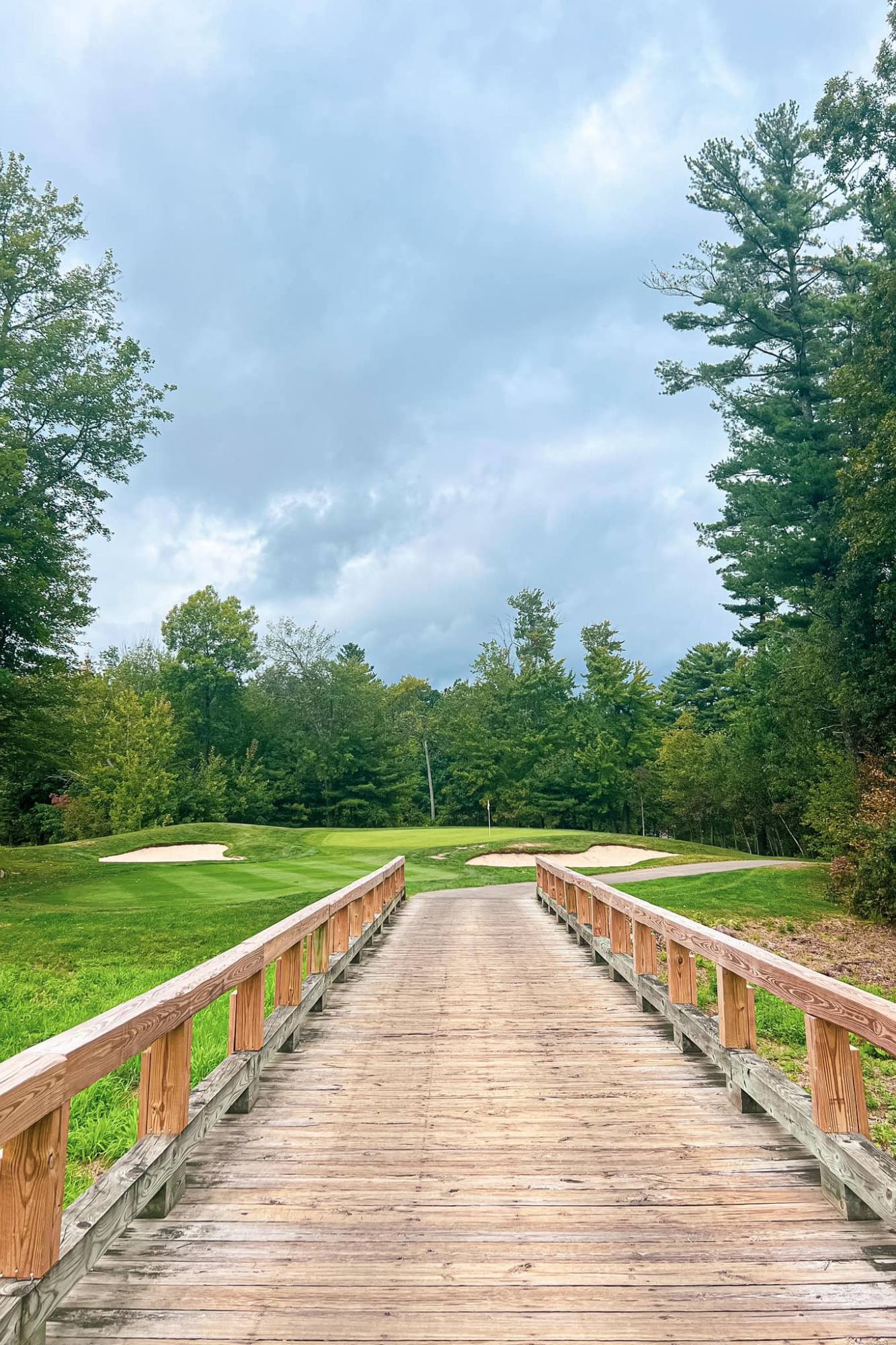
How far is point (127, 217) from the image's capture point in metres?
22.3

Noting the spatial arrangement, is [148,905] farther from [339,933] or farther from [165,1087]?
[165,1087]

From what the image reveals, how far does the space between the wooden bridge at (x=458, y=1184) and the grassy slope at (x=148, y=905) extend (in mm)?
1162

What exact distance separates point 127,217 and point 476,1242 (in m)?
27.2

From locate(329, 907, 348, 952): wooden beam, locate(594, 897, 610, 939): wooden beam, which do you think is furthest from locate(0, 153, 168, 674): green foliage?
locate(594, 897, 610, 939): wooden beam

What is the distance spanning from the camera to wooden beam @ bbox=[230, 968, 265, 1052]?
3742mm

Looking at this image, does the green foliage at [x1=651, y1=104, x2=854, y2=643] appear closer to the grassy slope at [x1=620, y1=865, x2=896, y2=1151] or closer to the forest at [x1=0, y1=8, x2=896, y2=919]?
the forest at [x1=0, y1=8, x2=896, y2=919]

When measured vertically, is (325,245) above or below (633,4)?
above

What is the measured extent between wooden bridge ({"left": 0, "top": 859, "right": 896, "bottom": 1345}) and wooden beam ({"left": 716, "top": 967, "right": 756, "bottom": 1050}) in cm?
1

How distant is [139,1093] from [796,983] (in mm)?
2806

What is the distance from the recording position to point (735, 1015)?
376 centimetres

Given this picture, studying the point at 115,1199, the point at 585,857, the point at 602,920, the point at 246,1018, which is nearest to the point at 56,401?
the point at 602,920

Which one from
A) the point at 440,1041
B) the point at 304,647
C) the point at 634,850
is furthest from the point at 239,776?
the point at 440,1041

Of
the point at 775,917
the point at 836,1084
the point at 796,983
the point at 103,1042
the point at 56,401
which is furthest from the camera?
the point at 56,401

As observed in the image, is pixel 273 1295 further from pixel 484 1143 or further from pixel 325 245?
pixel 325 245
